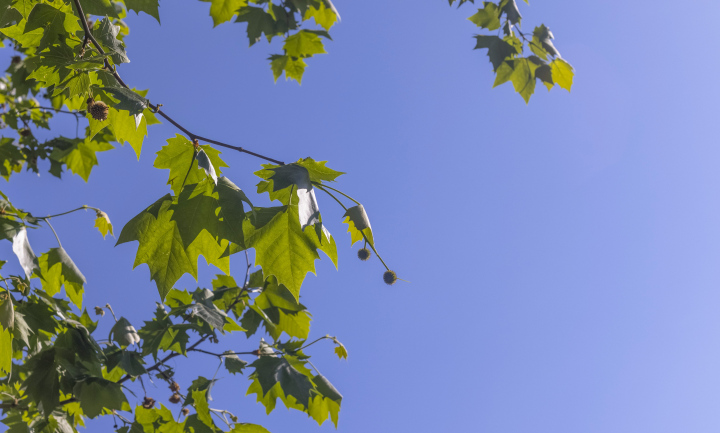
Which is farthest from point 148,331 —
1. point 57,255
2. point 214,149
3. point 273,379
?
point 214,149

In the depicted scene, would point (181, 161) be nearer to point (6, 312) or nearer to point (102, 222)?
point (6, 312)

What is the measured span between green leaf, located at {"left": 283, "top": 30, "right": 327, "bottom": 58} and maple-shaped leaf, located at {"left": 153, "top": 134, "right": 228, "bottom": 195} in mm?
3448

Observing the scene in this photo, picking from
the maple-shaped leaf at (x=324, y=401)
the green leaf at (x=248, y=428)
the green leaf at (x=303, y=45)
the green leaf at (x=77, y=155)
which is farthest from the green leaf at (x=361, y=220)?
the green leaf at (x=77, y=155)

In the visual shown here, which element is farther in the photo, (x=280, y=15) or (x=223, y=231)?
(x=280, y=15)

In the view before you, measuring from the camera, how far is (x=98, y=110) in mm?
2412

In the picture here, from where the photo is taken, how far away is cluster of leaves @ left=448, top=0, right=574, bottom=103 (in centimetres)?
416

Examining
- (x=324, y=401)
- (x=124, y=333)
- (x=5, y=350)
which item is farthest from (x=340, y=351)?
(x=5, y=350)

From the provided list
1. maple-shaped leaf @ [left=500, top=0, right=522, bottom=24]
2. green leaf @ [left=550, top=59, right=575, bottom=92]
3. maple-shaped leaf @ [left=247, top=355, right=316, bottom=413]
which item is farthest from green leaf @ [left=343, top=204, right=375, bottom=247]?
green leaf @ [left=550, top=59, right=575, bottom=92]

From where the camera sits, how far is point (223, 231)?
6.40 feet

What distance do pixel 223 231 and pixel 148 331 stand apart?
2292mm

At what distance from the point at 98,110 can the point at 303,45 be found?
10.8ft

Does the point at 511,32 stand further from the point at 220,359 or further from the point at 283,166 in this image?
the point at 220,359

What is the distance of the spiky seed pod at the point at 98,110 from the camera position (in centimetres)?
238

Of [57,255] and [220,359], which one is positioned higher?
[57,255]
